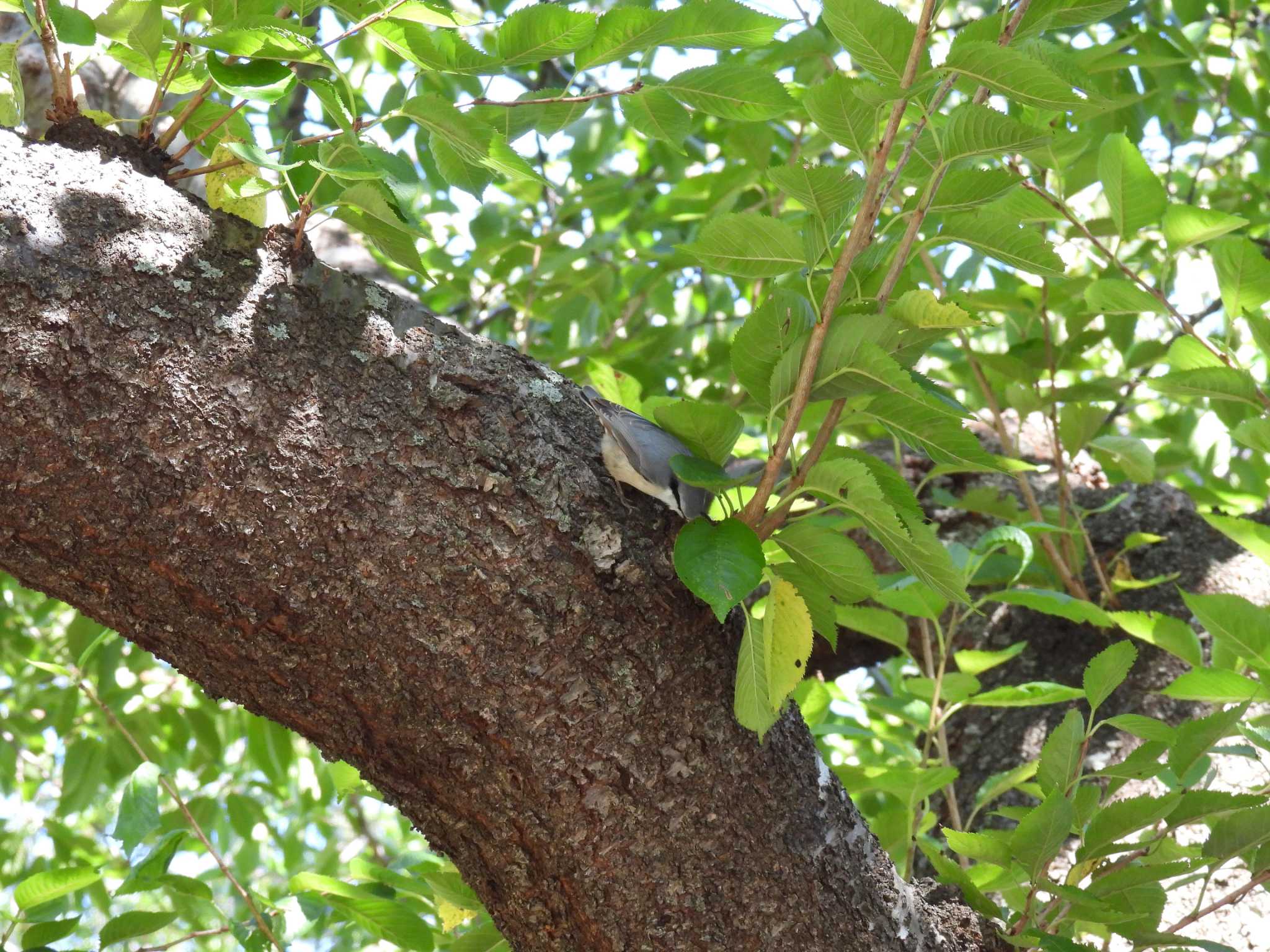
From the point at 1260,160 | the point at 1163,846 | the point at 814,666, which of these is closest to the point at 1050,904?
the point at 1163,846

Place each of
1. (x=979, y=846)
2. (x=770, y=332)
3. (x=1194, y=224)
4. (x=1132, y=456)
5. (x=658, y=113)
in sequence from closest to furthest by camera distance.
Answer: (x=770, y=332) → (x=979, y=846) → (x=658, y=113) → (x=1194, y=224) → (x=1132, y=456)

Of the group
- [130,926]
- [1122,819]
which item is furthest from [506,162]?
[130,926]

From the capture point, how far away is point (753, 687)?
85 centimetres

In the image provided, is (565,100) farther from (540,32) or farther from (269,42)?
(269,42)

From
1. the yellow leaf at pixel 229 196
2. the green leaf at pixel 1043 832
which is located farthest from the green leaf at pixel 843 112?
the green leaf at pixel 1043 832

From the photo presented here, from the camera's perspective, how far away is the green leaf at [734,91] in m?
1.01

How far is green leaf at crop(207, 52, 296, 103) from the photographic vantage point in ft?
2.71

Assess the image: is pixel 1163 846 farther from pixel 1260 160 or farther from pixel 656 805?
pixel 1260 160

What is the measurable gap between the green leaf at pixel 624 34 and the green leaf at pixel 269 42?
256 millimetres

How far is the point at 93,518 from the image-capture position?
30.5 inches

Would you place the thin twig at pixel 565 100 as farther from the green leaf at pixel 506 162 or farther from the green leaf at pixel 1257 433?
the green leaf at pixel 1257 433

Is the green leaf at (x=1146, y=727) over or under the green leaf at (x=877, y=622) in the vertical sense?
over

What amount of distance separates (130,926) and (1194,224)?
142 cm

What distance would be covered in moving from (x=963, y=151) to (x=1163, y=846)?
71 cm
